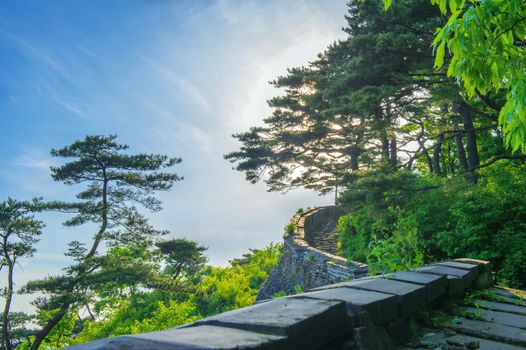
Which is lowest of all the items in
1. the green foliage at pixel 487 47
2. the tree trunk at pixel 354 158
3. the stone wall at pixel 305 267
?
the stone wall at pixel 305 267

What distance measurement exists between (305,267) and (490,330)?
31.7 ft

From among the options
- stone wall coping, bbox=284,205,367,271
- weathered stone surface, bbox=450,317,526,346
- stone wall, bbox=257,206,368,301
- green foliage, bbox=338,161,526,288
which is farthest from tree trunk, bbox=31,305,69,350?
weathered stone surface, bbox=450,317,526,346

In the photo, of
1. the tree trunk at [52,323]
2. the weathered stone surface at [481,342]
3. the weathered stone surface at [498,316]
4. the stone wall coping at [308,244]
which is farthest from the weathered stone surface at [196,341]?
the tree trunk at [52,323]

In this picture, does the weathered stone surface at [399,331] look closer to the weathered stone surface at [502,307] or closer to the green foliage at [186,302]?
the weathered stone surface at [502,307]

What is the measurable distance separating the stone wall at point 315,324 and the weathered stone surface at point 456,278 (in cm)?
41

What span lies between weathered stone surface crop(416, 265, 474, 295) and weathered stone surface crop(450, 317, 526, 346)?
46cm

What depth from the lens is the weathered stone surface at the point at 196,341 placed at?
1077mm

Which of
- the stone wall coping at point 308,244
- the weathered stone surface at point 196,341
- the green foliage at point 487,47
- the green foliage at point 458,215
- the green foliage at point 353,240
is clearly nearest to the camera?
the weathered stone surface at point 196,341

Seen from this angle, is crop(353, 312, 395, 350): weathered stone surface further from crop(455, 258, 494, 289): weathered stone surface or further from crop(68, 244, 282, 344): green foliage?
crop(68, 244, 282, 344): green foliage

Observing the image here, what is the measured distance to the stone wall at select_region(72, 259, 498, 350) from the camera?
1155 mm

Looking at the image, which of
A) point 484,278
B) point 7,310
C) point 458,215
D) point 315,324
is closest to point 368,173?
point 458,215

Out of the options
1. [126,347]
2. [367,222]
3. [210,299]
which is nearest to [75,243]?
[210,299]

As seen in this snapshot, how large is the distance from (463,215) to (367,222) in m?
4.19

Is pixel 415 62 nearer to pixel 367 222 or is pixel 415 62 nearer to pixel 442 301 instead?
pixel 367 222
